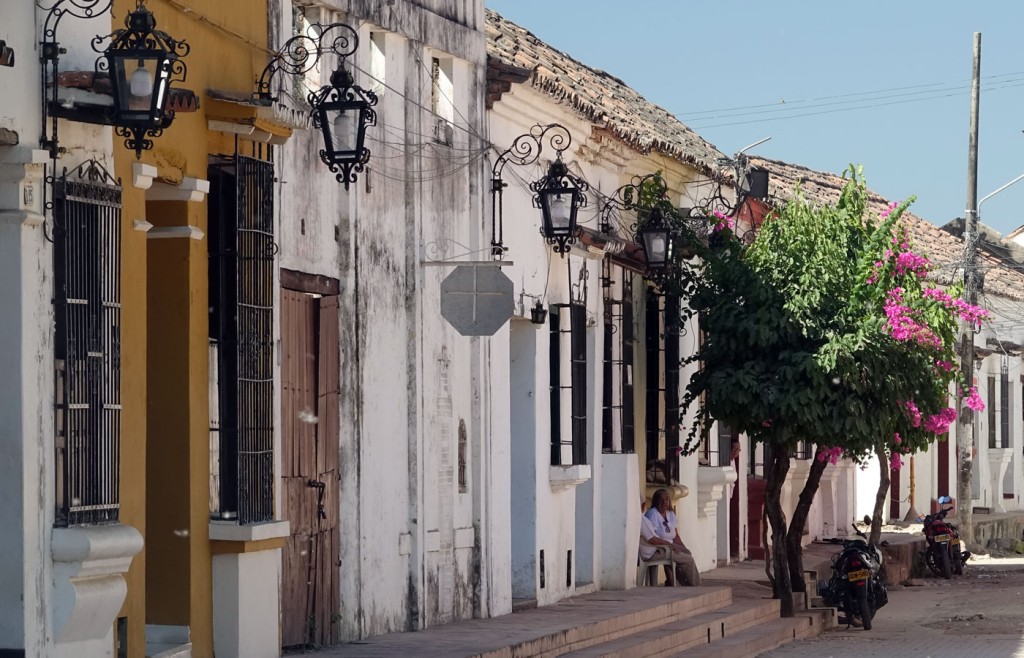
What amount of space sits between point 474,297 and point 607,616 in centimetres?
334

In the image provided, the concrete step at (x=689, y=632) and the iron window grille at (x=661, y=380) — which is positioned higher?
the iron window grille at (x=661, y=380)

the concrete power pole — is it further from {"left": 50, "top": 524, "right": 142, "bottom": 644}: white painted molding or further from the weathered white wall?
{"left": 50, "top": 524, "right": 142, "bottom": 644}: white painted molding

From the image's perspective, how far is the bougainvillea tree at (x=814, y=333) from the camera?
18.4m

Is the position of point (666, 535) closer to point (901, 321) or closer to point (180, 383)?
point (901, 321)

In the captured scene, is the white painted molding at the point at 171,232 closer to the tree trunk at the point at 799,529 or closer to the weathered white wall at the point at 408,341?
the weathered white wall at the point at 408,341

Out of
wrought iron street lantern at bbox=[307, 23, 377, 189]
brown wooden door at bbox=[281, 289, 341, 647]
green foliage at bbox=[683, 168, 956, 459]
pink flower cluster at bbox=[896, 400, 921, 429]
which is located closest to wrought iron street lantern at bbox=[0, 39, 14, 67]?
wrought iron street lantern at bbox=[307, 23, 377, 189]

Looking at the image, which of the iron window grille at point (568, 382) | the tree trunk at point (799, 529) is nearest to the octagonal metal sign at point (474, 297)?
the iron window grille at point (568, 382)

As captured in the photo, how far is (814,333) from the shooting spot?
60.8ft

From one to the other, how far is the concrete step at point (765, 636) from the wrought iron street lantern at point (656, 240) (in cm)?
376

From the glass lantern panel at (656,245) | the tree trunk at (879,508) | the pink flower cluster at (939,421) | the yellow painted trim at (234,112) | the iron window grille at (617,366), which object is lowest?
the tree trunk at (879,508)

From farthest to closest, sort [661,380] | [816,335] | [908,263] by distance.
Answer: [661,380] → [908,263] → [816,335]

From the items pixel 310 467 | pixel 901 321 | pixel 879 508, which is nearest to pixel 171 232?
pixel 310 467

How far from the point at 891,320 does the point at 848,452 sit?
5.27 ft

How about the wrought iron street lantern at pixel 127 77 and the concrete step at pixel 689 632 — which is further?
the concrete step at pixel 689 632
